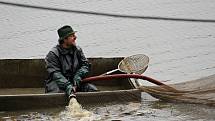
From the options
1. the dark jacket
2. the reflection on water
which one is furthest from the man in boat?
the reflection on water

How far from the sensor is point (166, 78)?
7180 millimetres

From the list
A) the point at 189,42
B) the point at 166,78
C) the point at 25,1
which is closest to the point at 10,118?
the point at 166,78

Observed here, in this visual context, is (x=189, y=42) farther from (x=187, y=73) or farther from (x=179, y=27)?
(x=187, y=73)

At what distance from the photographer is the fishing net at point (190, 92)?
18.0ft

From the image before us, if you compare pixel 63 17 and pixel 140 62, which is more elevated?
pixel 63 17

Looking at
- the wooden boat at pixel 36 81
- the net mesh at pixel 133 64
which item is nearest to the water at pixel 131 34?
the wooden boat at pixel 36 81

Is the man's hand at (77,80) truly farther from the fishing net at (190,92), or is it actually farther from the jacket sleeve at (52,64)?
the fishing net at (190,92)

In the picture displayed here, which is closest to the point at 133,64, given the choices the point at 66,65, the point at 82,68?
the point at 82,68

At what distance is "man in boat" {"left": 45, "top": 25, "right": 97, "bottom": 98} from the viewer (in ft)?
17.7

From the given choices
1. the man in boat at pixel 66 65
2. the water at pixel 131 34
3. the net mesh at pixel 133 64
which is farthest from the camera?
the water at pixel 131 34

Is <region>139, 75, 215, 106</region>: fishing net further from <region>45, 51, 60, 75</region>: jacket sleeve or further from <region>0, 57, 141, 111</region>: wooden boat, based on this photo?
<region>45, 51, 60, 75</region>: jacket sleeve

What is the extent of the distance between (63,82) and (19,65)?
1281 millimetres

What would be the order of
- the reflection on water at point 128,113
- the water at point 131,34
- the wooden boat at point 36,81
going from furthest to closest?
1. the water at point 131,34
2. the wooden boat at point 36,81
3. the reflection on water at point 128,113

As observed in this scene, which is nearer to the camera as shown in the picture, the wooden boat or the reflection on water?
the reflection on water
